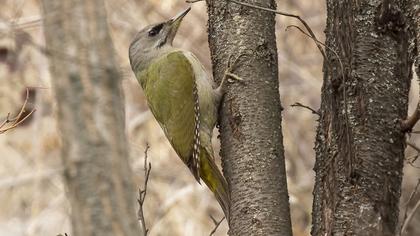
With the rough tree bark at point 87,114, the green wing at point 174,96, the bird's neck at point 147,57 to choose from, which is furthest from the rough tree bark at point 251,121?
the bird's neck at point 147,57

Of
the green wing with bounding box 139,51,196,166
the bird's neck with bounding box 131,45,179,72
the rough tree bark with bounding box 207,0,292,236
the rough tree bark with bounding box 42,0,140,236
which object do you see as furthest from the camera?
the bird's neck with bounding box 131,45,179,72

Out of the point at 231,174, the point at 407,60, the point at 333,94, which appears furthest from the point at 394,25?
the point at 231,174

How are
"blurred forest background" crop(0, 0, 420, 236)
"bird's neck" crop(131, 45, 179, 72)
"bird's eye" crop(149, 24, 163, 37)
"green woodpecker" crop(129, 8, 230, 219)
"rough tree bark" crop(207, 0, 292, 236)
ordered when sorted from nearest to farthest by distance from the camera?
"rough tree bark" crop(207, 0, 292, 236) < "green woodpecker" crop(129, 8, 230, 219) < "bird's neck" crop(131, 45, 179, 72) < "bird's eye" crop(149, 24, 163, 37) < "blurred forest background" crop(0, 0, 420, 236)

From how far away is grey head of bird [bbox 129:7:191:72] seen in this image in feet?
19.5

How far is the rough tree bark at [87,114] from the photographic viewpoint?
2.35 meters

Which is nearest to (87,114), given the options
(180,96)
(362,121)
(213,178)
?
(362,121)

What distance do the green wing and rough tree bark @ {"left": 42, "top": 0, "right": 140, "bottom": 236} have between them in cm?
289

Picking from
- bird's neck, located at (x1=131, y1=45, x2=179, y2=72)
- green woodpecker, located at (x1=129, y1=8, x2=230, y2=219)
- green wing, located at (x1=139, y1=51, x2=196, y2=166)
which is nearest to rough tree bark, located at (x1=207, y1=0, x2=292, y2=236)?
green woodpecker, located at (x1=129, y1=8, x2=230, y2=219)

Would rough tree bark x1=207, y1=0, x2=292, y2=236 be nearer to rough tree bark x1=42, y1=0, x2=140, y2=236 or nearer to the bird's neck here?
rough tree bark x1=42, y1=0, x2=140, y2=236

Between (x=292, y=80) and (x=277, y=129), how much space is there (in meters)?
5.29

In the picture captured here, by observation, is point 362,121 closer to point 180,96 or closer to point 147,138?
point 180,96

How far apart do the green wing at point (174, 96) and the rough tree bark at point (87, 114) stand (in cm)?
289

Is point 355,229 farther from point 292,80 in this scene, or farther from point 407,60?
point 292,80

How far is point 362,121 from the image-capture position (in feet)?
11.6
